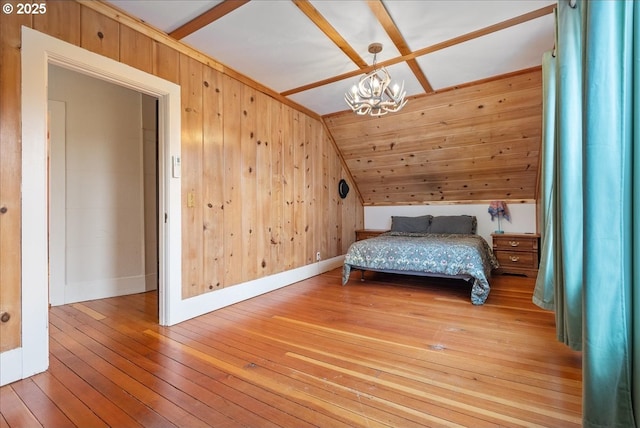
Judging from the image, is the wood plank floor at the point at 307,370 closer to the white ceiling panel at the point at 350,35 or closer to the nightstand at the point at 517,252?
the nightstand at the point at 517,252

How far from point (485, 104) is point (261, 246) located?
10.7ft

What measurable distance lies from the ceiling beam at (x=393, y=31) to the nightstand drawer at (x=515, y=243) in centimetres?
257

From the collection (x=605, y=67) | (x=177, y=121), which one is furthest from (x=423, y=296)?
(x=177, y=121)

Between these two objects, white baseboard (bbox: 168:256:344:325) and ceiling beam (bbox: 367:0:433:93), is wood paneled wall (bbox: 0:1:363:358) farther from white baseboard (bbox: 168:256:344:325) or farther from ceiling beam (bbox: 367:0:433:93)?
ceiling beam (bbox: 367:0:433:93)

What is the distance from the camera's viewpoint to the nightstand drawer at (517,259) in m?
3.97

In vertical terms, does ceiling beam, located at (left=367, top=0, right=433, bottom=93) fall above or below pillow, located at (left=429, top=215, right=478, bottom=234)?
above

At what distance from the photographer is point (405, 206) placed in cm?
542

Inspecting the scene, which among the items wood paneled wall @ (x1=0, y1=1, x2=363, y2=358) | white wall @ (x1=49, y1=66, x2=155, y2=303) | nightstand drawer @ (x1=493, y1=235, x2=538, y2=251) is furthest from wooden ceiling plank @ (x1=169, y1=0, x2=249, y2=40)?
nightstand drawer @ (x1=493, y1=235, x2=538, y2=251)

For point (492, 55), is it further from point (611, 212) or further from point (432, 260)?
point (611, 212)

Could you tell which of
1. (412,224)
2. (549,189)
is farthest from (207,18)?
(412,224)

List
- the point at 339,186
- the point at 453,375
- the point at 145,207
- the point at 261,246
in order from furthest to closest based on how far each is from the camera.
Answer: the point at 339,186
the point at 145,207
the point at 261,246
the point at 453,375

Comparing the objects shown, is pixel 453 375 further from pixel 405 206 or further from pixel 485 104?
pixel 405 206

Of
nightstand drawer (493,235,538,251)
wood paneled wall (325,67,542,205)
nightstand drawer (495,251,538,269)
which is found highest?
wood paneled wall (325,67,542,205)

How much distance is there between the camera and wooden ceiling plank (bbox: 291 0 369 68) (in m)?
2.05
